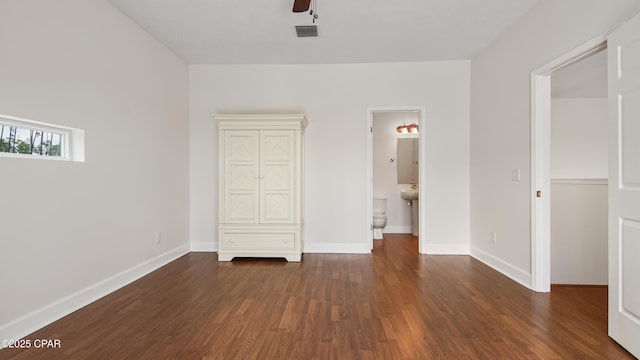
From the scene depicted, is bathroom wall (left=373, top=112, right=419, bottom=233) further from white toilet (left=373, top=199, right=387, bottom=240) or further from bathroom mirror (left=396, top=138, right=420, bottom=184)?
white toilet (left=373, top=199, right=387, bottom=240)

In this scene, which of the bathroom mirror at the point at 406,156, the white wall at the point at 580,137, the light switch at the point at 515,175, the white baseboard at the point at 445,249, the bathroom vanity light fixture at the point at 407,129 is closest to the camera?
the light switch at the point at 515,175

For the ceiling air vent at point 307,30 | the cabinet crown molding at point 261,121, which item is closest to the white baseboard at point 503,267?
the cabinet crown molding at point 261,121

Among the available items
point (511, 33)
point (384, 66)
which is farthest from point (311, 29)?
point (511, 33)

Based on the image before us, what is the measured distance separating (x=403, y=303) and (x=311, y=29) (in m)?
2.85

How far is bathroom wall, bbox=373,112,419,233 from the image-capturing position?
576 cm

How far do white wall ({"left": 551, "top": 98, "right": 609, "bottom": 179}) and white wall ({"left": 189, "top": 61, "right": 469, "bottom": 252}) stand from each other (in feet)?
3.34

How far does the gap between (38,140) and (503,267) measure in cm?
441

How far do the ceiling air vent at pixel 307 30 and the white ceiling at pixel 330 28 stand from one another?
0.18 feet

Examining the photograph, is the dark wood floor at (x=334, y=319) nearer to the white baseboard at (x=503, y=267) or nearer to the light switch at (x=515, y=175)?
the white baseboard at (x=503, y=267)

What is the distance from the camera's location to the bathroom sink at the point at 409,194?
208 inches

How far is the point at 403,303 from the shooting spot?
2439 millimetres

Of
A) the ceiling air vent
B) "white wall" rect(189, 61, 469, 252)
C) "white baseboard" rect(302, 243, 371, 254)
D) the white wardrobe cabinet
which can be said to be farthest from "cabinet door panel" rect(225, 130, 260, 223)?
the ceiling air vent

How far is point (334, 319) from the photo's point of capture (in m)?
2.15

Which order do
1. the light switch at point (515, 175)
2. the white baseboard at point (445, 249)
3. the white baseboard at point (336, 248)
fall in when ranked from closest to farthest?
the light switch at point (515, 175)
the white baseboard at point (445, 249)
the white baseboard at point (336, 248)
